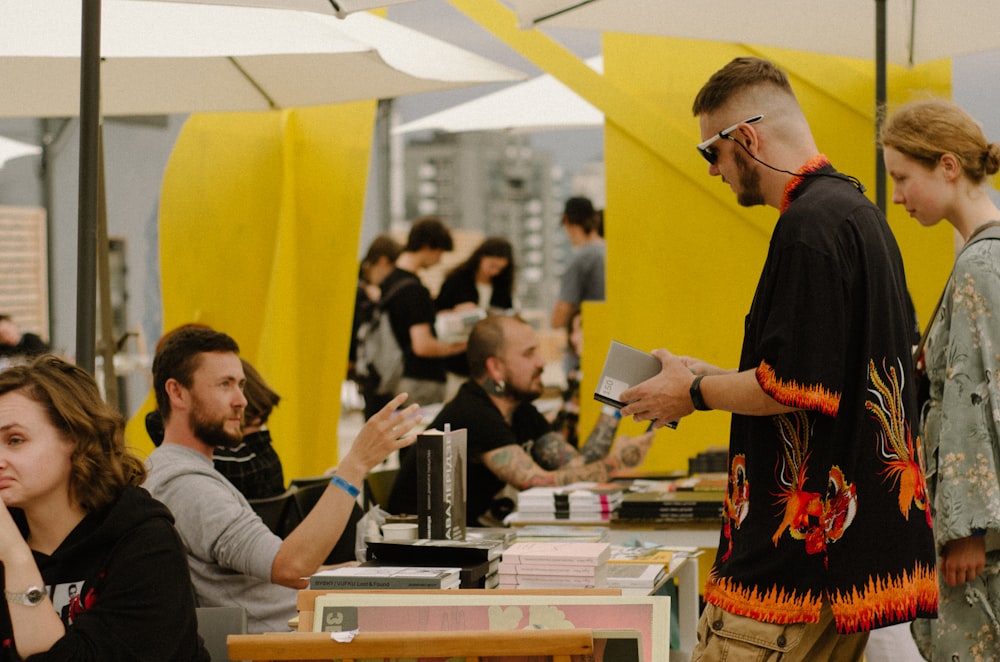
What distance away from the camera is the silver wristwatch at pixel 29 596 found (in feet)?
7.04

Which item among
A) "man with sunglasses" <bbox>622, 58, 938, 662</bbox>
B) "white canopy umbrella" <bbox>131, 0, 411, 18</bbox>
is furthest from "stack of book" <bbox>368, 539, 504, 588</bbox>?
"white canopy umbrella" <bbox>131, 0, 411, 18</bbox>

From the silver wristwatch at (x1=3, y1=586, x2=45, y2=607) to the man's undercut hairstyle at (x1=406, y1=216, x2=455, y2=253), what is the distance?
5293mm

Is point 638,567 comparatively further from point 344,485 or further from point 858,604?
point 858,604

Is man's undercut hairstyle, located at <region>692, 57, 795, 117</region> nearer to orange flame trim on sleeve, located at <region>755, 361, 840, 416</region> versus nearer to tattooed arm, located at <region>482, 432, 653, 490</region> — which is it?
orange flame trim on sleeve, located at <region>755, 361, 840, 416</region>

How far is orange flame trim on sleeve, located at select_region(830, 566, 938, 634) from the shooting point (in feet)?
7.22

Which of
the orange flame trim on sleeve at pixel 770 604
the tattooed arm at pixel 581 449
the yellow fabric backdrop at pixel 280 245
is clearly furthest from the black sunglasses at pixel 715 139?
the yellow fabric backdrop at pixel 280 245

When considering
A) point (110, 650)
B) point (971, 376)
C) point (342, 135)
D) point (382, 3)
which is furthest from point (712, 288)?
point (110, 650)

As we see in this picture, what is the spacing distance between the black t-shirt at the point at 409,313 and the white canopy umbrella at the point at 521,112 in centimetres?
194

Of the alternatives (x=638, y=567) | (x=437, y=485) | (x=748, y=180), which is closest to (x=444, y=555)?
(x=437, y=485)

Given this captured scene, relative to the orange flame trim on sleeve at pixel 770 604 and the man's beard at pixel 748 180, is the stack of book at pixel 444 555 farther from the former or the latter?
the man's beard at pixel 748 180

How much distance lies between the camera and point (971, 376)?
9.15 ft

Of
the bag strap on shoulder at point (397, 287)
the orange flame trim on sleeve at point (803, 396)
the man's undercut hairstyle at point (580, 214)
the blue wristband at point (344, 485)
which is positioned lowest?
the blue wristband at point (344, 485)

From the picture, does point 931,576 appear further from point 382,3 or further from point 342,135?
point 342,135

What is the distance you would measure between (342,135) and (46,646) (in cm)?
525
